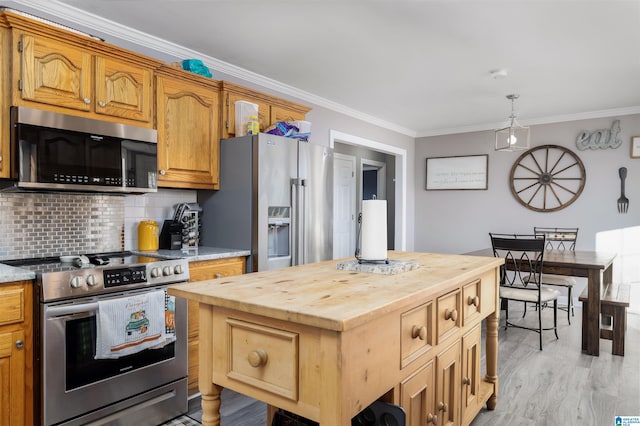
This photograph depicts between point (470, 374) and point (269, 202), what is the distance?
1.70m

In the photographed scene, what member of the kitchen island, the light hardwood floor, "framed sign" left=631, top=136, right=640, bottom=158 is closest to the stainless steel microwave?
the kitchen island

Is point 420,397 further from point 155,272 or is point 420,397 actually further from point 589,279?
point 589,279

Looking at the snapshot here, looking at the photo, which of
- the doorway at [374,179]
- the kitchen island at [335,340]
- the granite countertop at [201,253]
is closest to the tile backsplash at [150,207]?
the granite countertop at [201,253]

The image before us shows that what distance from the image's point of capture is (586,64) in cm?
338

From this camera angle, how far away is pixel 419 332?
1.42m

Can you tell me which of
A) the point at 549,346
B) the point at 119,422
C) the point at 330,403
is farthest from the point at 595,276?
the point at 119,422

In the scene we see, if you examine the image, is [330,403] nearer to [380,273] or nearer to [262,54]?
[380,273]

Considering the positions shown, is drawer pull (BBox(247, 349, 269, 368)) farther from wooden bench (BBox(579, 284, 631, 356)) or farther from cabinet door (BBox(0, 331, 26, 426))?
wooden bench (BBox(579, 284, 631, 356))

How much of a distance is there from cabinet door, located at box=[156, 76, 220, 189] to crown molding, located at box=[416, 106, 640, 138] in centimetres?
408

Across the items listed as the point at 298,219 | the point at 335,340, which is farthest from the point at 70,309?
the point at 298,219

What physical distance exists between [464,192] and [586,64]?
2.79 m

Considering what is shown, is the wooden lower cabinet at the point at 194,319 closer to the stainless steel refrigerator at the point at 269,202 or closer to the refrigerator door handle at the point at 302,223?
the stainless steel refrigerator at the point at 269,202

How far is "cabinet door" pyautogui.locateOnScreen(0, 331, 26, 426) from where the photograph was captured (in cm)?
179

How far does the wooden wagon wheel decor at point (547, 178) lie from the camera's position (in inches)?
203
